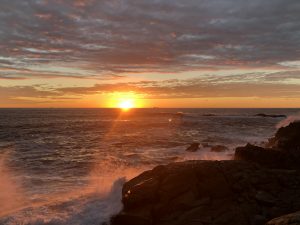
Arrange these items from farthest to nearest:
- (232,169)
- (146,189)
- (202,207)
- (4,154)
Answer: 1. (4,154)
2. (232,169)
3. (146,189)
4. (202,207)

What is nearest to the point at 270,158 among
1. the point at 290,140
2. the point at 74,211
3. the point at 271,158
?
Result: the point at 271,158

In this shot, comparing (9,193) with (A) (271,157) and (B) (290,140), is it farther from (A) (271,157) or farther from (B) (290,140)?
(B) (290,140)

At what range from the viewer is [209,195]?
44.2 feet

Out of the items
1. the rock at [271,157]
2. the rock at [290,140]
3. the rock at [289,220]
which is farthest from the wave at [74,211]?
the rock at [290,140]

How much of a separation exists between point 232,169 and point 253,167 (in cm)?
117

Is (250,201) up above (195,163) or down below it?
below

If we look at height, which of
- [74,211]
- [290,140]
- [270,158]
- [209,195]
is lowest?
[74,211]

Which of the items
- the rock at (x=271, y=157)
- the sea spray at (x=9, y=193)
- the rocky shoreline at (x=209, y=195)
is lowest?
the sea spray at (x=9, y=193)

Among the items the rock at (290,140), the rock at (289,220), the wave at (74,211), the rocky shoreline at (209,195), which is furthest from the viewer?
the rock at (290,140)

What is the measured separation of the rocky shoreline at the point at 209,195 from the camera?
12172mm

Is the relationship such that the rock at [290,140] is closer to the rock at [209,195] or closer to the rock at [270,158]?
the rock at [270,158]

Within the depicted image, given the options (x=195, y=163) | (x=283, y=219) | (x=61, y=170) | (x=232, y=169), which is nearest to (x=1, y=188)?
(x=61, y=170)

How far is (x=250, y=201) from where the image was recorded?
42.1ft

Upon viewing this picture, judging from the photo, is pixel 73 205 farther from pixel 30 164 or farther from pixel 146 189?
pixel 30 164
